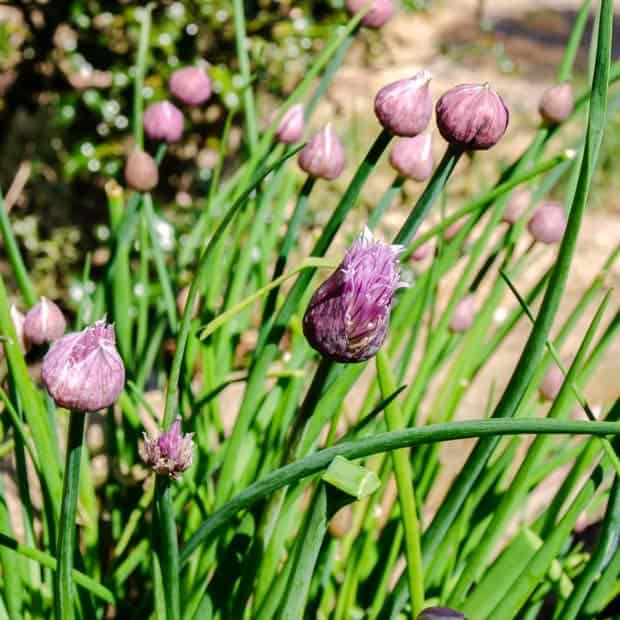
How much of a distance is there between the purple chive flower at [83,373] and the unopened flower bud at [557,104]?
20.8 inches

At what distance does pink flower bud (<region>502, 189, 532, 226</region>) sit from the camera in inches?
41.3

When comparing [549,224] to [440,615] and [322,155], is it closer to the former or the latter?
[322,155]

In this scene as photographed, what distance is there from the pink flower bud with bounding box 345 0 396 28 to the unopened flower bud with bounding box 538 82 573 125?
170mm

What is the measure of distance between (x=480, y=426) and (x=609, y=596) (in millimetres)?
305

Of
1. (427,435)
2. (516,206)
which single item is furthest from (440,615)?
(516,206)

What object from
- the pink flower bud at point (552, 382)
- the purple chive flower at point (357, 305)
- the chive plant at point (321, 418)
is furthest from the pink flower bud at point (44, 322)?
the pink flower bud at point (552, 382)

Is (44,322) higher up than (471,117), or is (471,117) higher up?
(471,117)

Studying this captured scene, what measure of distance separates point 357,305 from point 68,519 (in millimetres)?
237

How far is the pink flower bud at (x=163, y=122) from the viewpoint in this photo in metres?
0.95

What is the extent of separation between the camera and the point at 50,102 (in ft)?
8.79

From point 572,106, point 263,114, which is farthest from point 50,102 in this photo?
point 572,106

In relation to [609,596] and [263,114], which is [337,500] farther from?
[263,114]

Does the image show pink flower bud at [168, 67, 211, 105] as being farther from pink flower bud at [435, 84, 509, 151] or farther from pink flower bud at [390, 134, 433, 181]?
pink flower bud at [435, 84, 509, 151]

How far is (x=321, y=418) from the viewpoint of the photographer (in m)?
0.73
